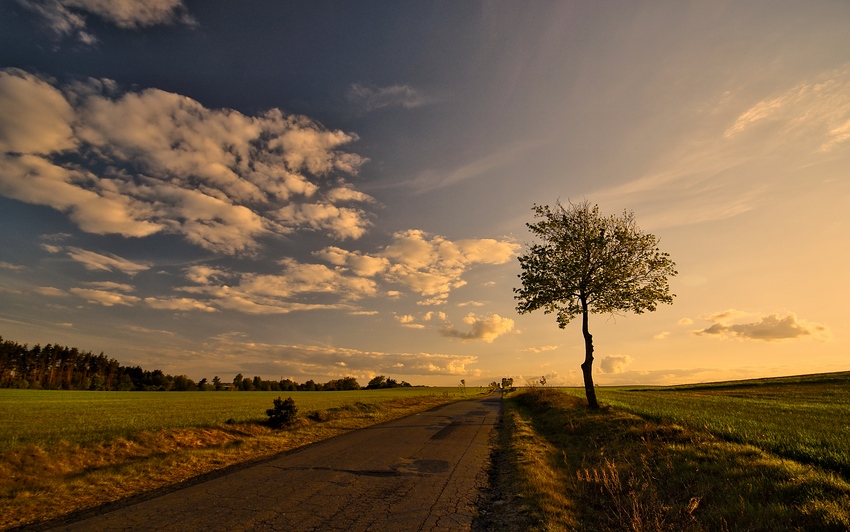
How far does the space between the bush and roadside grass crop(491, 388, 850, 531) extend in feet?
41.5

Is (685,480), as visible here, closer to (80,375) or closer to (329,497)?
(329,497)

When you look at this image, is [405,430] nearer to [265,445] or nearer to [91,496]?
[265,445]

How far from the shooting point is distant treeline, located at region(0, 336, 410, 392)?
102812 mm

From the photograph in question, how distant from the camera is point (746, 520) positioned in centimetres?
653

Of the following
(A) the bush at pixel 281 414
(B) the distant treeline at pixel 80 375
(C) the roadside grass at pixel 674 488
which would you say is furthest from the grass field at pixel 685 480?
(B) the distant treeline at pixel 80 375

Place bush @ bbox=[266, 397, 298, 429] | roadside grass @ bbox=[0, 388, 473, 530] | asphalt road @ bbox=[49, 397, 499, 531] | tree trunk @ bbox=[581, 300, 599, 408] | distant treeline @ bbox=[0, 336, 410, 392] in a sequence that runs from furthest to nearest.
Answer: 1. distant treeline @ bbox=[0, 336, 410, 392]
2. tree trunk @ bbox=[581, 300, 599, 408]
3. bush @ bbox=[266, 397, 298, 429]
4. roadside grass @ bbox=[0, 388, 473, 530]
5. asphalt road @ bbox=[49, 397, 499, 531]

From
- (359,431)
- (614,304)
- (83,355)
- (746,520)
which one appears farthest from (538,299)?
(83,355)

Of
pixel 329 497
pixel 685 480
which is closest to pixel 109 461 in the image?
pixel 329 497

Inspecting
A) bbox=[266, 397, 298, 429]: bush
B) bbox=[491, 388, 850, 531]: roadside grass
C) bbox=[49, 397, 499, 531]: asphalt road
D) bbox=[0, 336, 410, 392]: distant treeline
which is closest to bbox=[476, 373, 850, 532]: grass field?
bbox=[491, 388, 850, 531]: roadside grass

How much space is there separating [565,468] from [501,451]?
11.8 feet

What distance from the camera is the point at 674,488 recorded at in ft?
29.2

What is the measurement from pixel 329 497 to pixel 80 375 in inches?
5907

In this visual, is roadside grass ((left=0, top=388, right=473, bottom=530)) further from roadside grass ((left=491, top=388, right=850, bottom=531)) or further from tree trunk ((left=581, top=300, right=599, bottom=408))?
tree trunk ((left=581, top=300, right=599, bottom=408))

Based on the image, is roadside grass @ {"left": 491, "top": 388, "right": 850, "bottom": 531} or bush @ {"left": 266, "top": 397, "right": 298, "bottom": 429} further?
bush @ {"left": 266, "top": 397, "right": 298, "bottom": 429}
